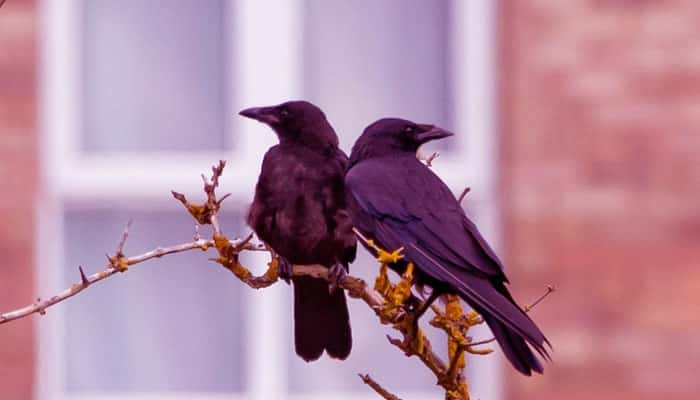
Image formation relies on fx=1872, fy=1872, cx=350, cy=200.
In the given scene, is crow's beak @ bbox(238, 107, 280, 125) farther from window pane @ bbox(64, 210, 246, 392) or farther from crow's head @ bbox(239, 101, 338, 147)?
window pane @ bbox(64, 210, 246, 392)

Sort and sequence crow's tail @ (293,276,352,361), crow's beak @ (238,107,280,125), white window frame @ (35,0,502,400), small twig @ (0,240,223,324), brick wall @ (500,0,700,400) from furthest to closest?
1. white window frame @ (35,0,502,400)
2. brick wall @ (500,0,700,400)
3. crow's tail @ (293,276,352,361)
4. crow's beak @ (238,107,280,125)
5. small twig @ (0,240,223,324)

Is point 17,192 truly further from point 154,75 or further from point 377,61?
point 377,61

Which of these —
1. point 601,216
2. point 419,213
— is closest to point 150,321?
point 601,216

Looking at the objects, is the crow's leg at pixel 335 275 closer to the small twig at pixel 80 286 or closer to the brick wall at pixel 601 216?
the small twig at pixel 80 286

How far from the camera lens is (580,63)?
4.64 metres

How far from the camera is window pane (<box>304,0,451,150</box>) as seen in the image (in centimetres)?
479

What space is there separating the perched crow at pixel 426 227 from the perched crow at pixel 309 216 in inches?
2.1

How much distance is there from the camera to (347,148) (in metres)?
4.34

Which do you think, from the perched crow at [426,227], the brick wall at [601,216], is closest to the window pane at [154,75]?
the brick wall at [601,216]

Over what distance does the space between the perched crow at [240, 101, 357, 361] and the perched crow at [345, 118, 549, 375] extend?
0.05 m

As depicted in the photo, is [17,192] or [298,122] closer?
[298,122]

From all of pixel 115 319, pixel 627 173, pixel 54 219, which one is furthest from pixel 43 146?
pixel 627 173

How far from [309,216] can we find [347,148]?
7.87ft

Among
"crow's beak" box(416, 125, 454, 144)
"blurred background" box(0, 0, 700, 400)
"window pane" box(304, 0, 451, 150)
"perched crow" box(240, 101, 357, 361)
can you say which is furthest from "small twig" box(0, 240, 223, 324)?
"window pane" box(304, 0, 451, 150)
